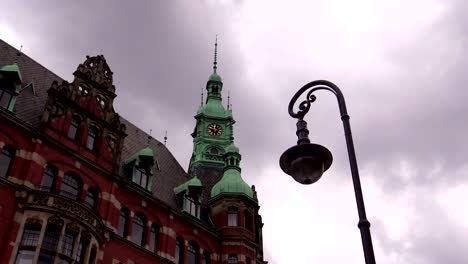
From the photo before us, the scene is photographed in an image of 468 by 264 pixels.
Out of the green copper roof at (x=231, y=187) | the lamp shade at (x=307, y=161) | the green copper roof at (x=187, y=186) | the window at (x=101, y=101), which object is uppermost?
the window at (x=101, y=101)

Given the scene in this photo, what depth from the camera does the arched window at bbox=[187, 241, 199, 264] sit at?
126ft

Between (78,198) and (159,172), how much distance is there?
12.3 meters

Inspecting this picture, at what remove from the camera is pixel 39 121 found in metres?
33.4

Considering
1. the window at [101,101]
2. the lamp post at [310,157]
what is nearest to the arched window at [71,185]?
the window at [101,101]

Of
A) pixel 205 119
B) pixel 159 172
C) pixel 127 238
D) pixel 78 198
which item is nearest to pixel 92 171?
pixel 78 198

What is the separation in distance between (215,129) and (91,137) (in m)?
21.3

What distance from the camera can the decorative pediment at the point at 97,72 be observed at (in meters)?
36.6

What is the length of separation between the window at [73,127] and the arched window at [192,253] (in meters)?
11.7

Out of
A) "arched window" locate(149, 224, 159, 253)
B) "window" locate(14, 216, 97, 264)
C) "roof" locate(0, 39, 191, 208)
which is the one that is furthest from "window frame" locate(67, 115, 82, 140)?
"arched window" locate(149, 224, 159, 253)

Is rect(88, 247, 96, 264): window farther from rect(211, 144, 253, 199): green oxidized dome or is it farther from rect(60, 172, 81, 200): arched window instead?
rect(211, 144, 253, 199): green oxidized dome

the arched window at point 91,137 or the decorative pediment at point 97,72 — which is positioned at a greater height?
the decorative pediment at point 97,72

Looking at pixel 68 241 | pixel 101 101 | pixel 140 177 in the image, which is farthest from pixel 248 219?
pixel 68 241

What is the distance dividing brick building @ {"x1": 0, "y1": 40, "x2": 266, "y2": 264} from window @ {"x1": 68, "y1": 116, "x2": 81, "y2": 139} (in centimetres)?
7

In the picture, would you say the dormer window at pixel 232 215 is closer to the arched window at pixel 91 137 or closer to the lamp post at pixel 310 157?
the arched window at pixel 91 137
